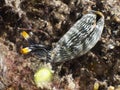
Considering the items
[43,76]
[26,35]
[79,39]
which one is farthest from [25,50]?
[79,39]

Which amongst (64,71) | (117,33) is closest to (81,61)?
(64,71)

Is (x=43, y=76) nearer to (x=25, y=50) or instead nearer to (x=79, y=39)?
(x=25, y=50)

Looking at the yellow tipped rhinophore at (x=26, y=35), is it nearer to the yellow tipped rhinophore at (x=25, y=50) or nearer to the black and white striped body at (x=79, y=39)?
the yellow tipped rhinophore at (x=25, y=50)

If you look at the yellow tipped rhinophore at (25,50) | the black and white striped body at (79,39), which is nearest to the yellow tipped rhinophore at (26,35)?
the yellow tipped rhinophore at (25,50)

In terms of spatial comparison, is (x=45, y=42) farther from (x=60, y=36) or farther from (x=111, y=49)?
(x=111, y=49)

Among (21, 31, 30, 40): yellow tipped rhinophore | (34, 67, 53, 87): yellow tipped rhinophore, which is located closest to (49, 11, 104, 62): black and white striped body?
(34, 67, 53, 87): yellow tipped rhinophore

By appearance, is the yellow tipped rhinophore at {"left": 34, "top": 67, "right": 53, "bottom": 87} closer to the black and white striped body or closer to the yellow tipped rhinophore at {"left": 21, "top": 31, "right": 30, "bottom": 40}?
the black and white striped body
